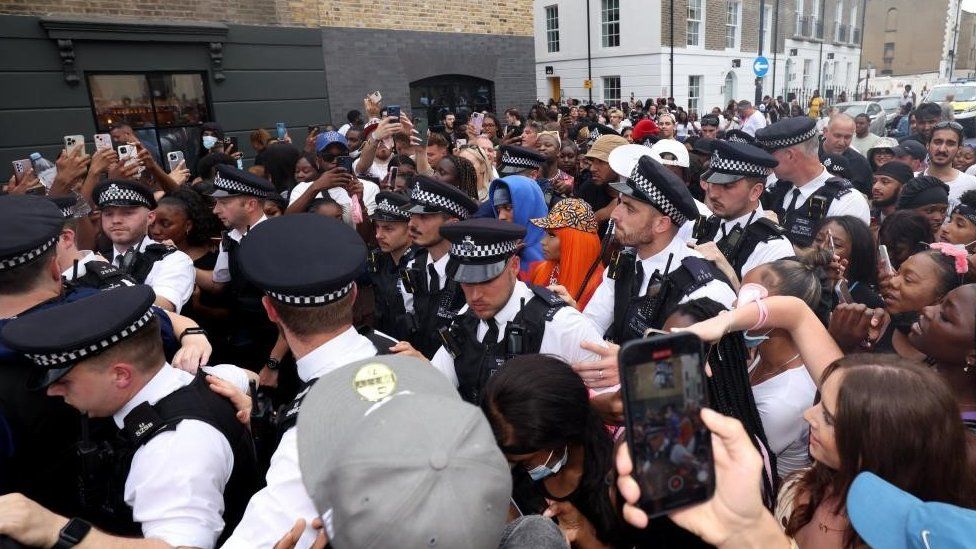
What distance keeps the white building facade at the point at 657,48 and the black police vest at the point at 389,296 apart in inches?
858

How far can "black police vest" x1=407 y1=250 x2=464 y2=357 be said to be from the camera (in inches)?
144

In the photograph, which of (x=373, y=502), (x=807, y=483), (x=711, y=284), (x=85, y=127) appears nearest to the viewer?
(x=373, y=502)

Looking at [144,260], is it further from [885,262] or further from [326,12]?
[326,12]

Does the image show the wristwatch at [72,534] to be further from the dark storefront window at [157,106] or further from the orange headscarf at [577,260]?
the dark storefront window at [157,106]

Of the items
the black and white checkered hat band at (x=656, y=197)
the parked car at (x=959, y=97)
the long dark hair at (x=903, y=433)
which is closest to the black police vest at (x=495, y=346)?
the black and white checkered hat band at (x=656, y=197)

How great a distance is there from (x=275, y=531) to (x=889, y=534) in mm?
1523

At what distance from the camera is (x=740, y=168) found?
380cm

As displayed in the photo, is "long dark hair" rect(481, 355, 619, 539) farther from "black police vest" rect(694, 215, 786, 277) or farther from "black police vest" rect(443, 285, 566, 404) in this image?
"black police vest" rect(694, 215, 786, 277)

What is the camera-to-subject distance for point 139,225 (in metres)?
3.86

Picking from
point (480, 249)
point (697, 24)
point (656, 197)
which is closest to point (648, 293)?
point (656, 197)

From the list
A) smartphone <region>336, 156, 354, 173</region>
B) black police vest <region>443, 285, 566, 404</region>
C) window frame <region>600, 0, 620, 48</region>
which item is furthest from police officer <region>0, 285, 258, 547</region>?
window frame <region>600, 0, 620, 48</region>

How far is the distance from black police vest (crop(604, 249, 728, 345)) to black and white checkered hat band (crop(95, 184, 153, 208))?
10.5 feet

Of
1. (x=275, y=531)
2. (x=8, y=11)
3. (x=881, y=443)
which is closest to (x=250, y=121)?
(x=8, y=11)

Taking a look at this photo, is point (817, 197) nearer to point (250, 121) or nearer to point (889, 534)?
point (889, 534)
